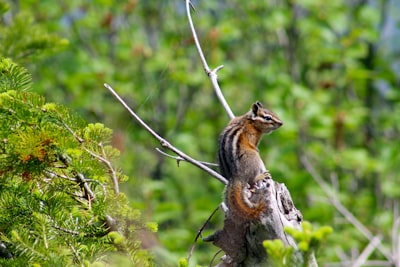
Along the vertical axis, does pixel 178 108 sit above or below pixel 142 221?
above

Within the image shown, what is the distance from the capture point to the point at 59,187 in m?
1.82

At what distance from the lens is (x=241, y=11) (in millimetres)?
8180

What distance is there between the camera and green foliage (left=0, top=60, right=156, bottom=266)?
1719 mm

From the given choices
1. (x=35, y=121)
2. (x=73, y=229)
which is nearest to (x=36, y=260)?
(x=73, y=229)

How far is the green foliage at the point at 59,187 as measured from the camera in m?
1.72

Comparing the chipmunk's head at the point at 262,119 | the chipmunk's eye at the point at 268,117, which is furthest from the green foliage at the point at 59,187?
the chipmunk's eye at the point at 268,117

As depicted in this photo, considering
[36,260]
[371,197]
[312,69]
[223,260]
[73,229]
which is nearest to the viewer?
[36,260]

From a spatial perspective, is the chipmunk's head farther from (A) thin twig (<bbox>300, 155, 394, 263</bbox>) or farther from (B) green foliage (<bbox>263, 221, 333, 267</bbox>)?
(B) green foliage (<bbox>263, 221, 333, 267</bbox>)

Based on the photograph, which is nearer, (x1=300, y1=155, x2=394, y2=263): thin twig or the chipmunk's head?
the chipmunk's head

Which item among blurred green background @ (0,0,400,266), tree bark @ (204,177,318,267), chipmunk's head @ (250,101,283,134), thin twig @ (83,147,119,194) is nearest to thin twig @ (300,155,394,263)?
blurred green background @ (0,0,400,266)

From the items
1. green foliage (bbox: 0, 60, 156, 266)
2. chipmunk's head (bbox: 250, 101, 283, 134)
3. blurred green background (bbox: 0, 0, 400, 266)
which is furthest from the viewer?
blurred green background (bbox: 0, 0, 400, 266)

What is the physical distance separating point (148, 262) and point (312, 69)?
21.8 ft

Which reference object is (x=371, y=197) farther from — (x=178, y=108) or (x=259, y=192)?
(x=259, y=192)

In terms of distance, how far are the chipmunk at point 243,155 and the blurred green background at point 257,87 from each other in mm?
2377
